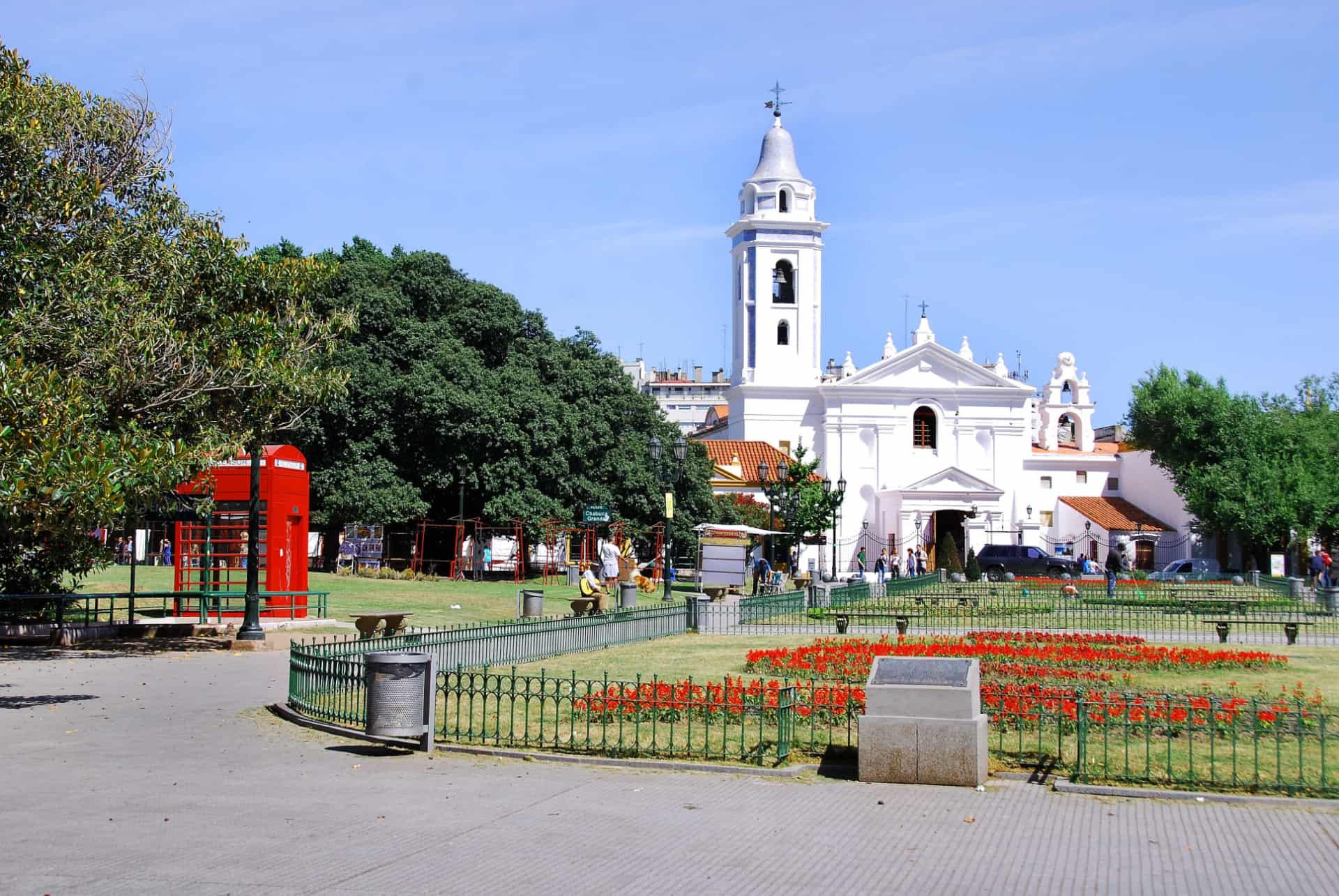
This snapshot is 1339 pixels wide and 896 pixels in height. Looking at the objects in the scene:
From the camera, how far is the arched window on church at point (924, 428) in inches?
2785

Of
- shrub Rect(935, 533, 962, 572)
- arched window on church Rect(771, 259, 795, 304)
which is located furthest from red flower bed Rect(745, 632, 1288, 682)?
arched window on church Rect(771, 259, 795, 304)

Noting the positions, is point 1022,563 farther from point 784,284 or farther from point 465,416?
point 465,416

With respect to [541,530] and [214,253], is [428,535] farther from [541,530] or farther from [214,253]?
[214,253]

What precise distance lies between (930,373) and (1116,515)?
1224cm

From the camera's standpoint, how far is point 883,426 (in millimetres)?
70188

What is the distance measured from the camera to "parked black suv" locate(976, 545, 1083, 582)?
176 feet

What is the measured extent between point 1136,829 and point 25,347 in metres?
13.9

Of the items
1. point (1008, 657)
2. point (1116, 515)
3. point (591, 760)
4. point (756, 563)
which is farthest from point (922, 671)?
point (1116, 515)

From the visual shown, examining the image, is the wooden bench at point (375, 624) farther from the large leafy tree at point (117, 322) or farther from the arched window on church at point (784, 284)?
the arched window on church at point (784, 284)

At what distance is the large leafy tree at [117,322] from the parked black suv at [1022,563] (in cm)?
3808

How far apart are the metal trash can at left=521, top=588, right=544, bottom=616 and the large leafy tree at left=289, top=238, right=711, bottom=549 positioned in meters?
17.7

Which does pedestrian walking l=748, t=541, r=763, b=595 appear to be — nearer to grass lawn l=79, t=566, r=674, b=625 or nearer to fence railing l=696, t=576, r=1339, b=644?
grass lawn l=79, t=566, r=674, b=625

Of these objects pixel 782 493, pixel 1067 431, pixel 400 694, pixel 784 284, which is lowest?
pixel 400 694

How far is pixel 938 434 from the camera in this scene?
70.5 meters
